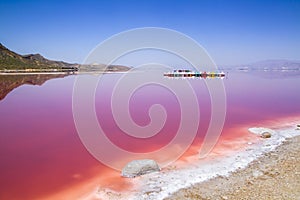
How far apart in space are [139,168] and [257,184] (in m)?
4.07

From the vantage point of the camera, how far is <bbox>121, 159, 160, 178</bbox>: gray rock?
989 centimetres

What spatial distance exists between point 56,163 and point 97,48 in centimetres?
534

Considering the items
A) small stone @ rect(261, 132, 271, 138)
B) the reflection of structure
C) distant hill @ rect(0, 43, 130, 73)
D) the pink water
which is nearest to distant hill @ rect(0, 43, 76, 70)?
distant hill @ rect(0, 43, 130, 73)

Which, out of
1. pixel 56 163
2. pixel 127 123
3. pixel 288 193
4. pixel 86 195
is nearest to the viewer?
pixel 288 193

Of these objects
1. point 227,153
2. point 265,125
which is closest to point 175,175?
point 227,153

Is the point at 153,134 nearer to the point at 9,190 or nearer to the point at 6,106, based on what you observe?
the point at 9,190

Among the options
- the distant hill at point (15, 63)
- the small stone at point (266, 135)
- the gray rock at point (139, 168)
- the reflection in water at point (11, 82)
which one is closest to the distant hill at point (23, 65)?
the distant hill at point (15, 63)

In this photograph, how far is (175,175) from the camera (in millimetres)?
9805

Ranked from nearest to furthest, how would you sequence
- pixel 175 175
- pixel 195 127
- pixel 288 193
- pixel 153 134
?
pixel 288 193 → pixel 175 175 → pixel 153 134 → pixel 195 127

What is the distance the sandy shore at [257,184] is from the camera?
309 inches

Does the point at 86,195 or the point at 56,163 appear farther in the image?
the point at 56,163

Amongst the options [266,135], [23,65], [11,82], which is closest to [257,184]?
[266,135]

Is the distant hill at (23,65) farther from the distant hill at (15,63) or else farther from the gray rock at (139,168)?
the gray rock at (139,168)

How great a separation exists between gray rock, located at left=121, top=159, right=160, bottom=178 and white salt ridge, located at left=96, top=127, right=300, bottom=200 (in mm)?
246
